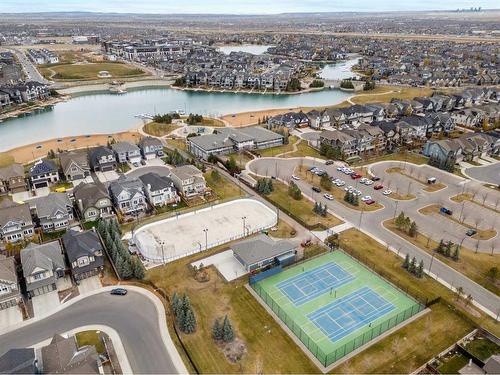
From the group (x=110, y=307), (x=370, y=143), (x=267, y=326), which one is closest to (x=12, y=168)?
(x=110, y=307)

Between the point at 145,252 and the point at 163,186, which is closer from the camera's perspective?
the point at 145,252

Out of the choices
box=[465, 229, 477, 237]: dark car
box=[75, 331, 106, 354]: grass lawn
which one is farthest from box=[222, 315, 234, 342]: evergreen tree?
box=[465, 229, 477, 237]: dark car

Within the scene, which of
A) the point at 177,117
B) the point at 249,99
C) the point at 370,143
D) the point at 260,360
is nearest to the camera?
the point at 260,360

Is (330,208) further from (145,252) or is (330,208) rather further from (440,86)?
(440,86)

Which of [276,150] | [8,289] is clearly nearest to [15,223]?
[8,289]

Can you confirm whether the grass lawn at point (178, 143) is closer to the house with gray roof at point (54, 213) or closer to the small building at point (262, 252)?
the house with gray roof at point (54, 213)

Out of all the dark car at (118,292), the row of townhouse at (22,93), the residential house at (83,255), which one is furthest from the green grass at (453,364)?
the row of townhouse at (22,93)

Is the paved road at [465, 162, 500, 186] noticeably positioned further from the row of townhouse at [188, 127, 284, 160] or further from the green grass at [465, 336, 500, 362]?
the green grass at [465, 336, 500, 362]
